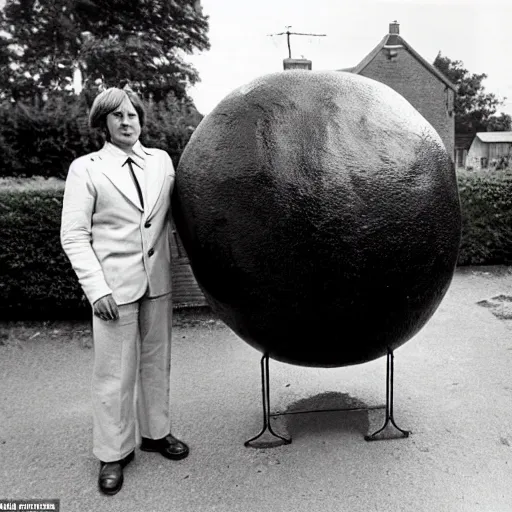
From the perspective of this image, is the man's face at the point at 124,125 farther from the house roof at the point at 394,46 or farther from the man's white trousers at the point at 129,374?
the house roof at the point at 394,46

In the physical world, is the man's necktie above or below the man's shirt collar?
below

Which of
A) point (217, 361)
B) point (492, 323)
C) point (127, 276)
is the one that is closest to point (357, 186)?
point (127, 276)

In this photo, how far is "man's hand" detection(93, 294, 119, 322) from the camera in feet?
10.4

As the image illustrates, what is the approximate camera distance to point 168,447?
3781 millimetres

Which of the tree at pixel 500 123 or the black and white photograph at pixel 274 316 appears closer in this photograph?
the black and white photograph at pixel 274 316

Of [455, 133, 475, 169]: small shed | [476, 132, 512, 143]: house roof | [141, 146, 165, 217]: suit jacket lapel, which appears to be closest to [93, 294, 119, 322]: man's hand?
[141, 146, 165, 217]: suit jacket lapel

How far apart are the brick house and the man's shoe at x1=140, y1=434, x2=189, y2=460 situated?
2898cm

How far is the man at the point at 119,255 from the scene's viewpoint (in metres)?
3.23

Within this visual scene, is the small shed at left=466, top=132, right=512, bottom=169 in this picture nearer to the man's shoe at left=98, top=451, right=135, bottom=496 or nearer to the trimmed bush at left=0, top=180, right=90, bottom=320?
the trimmed bush at left=0, top=180, right=90, bottom=320

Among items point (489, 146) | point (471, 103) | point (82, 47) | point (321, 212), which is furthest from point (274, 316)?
point (471, 103)

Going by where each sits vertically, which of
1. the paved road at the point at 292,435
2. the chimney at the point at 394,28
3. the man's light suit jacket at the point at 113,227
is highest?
the chimney at the point at 394,28

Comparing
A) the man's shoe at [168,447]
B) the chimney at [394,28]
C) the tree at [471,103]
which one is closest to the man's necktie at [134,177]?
the man's shoe at [168,447]

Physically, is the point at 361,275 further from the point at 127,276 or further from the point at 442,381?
the point at 442,381

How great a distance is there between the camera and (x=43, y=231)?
6.65 m
